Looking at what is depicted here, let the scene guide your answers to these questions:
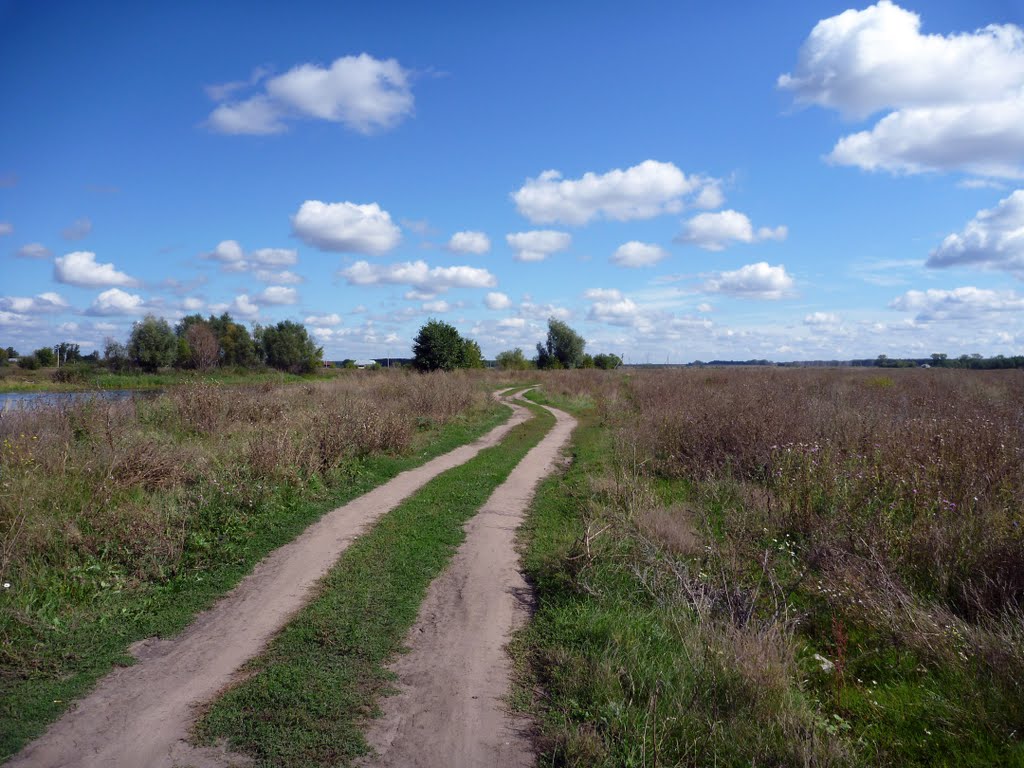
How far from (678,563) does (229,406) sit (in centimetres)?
1196

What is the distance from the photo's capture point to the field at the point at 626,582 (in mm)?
4039

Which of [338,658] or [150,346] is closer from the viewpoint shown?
[338,658]

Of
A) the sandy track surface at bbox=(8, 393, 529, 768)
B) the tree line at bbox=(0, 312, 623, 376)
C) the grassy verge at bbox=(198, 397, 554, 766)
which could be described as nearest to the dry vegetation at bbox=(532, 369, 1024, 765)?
the grassy verge at bbox=(198, 397, 554, 766)

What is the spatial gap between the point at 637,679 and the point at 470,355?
51540mm

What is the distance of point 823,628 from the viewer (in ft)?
19.3

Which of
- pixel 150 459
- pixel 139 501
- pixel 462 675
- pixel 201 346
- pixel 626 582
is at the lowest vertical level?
pixel 462 675

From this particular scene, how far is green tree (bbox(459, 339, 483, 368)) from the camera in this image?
50622mm

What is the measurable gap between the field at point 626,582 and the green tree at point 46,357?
4150 cm

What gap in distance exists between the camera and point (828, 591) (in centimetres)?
609

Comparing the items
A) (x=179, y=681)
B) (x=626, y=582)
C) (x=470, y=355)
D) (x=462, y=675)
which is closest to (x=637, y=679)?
(x=462, y=675)

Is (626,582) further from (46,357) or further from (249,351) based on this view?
(249,351)

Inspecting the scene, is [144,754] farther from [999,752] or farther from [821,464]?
[821,464]

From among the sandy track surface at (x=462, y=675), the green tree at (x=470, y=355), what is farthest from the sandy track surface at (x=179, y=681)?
the green tree at (x=470, y=355)

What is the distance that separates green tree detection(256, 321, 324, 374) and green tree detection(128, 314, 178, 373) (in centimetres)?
1579
